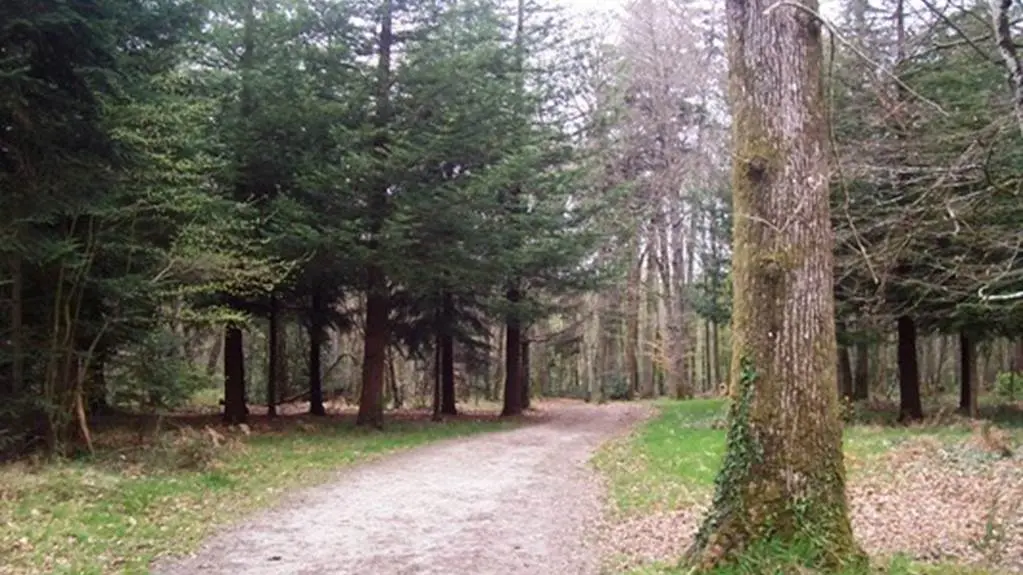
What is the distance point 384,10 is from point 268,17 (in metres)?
2.56

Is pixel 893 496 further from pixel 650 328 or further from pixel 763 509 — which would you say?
pixel 650 328

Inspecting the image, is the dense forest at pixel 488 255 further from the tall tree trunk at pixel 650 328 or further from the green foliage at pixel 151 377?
the tall tree trunk at pixel 650 328

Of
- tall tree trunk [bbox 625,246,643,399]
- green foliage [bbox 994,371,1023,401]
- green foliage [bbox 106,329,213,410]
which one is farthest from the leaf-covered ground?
tall tree trunk [bbox 625,246,643,399]

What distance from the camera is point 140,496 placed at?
8875mm

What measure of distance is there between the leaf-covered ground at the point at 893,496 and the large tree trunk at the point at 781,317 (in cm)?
56

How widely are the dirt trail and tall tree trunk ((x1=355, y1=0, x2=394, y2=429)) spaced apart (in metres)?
4.84

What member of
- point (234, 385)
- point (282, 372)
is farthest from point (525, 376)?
point (234, 385)

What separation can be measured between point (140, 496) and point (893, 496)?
849 centimetres

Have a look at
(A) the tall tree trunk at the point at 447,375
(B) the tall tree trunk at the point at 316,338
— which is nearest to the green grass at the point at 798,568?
(B) the tall tree trunk at the point at 316,338

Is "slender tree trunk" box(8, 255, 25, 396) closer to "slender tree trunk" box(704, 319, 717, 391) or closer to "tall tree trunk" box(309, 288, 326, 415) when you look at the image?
"tall tree trunk" box(309, 288, 326, 415)

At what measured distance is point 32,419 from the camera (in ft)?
36.4

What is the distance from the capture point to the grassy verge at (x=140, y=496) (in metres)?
6.64

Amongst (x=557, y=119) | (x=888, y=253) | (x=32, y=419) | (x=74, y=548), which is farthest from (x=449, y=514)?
(x=557, y=119)

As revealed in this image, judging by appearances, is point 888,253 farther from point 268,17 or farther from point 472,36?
point 268,17
